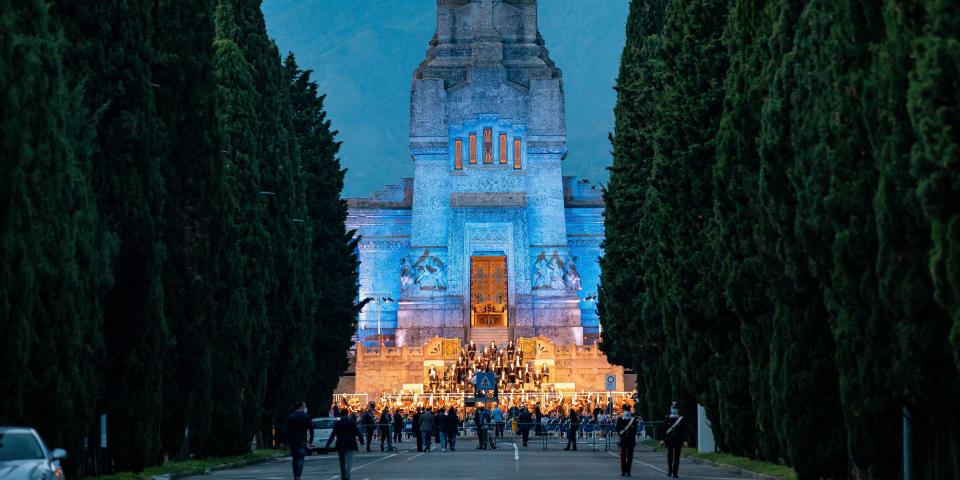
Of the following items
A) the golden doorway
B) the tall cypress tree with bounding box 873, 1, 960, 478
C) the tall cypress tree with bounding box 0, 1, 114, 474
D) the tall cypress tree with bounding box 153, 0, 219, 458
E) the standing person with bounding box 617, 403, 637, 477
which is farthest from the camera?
the golden doorway

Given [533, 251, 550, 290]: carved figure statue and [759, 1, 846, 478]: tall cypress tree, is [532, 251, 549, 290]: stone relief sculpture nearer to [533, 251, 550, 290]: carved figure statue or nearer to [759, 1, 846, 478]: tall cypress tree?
[533, 251, 550, 290]: carved figure statue

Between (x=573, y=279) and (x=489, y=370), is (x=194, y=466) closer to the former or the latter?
(x=489, y=370)

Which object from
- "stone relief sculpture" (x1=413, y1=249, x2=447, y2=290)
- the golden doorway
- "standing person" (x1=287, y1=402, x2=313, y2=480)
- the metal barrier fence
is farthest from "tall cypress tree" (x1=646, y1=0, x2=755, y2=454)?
"stone relief sculpture" (x1=413, y1=249, x2=447, y2=290)

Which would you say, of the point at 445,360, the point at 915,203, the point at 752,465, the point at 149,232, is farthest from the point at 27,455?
the point at 445,360

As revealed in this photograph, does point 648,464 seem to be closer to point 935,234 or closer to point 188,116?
point 188,116

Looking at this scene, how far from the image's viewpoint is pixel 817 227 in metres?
23.3

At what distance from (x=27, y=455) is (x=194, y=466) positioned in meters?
17.5

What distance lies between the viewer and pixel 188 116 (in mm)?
35781

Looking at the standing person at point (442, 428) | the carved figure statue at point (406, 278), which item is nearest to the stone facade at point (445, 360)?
the carved figure statue at point (406, 278)

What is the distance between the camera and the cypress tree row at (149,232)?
80.6 ft

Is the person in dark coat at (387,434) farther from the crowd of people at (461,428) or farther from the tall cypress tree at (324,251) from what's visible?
the tall cypress tree at (324,251)

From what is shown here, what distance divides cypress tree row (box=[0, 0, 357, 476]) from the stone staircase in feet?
135

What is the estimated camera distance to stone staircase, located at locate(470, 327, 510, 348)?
Result: 9550 cm

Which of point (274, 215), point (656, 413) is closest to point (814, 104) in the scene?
point (274, 215)
